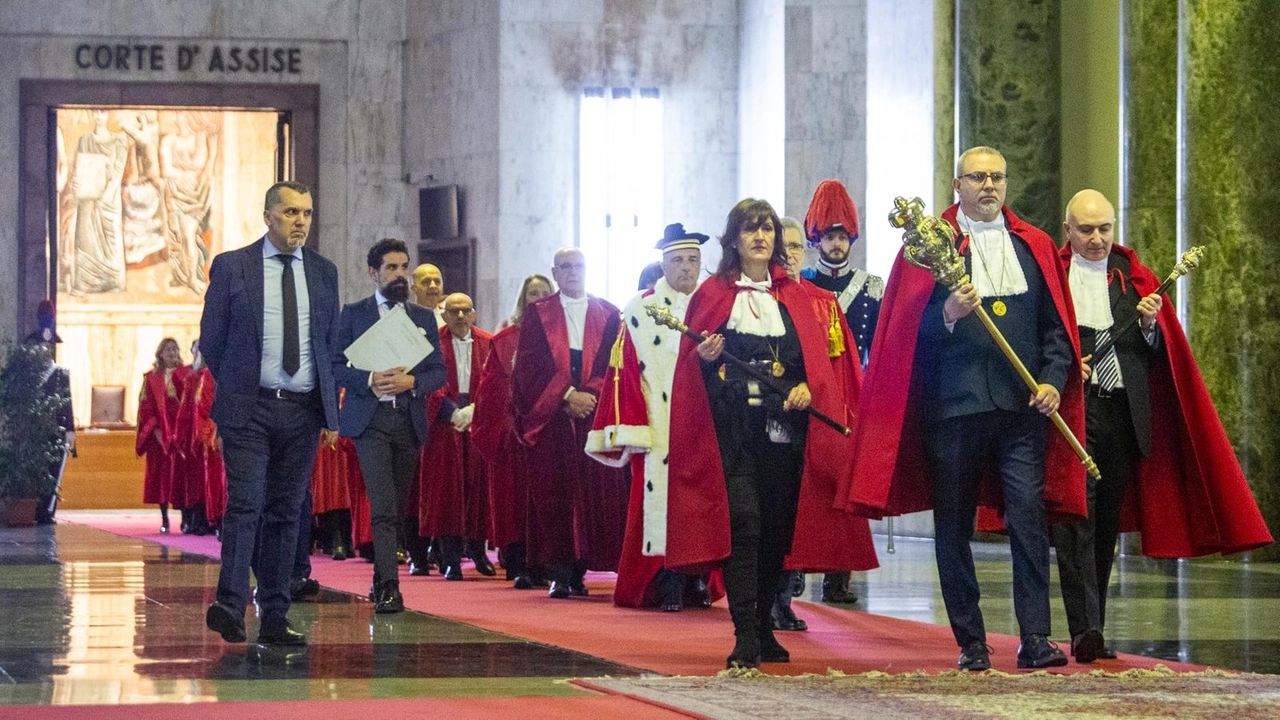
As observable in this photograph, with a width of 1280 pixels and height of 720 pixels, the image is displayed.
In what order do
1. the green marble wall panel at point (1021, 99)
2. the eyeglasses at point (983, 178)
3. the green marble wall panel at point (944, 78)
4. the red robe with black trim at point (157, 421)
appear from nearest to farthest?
the eyeglasses at point (983, 178)
the green marble wall panel at point (1021, 99)
the green marble wall panel at point (944, 78)
the red robe with black trim at point (157, 421)

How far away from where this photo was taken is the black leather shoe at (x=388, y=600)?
31.3ft

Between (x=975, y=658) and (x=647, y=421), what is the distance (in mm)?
3184

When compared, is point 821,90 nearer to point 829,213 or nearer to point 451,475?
point 451,475

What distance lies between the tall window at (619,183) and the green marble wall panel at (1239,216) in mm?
9868

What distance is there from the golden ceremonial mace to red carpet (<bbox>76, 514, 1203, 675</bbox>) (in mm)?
1093

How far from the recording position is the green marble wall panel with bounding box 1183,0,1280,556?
13594 mm

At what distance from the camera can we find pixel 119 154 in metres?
30.1

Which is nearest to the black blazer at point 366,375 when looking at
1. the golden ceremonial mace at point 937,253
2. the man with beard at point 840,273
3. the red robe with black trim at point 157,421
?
the man with beard at point 840,273

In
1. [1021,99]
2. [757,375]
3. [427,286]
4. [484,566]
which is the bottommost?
[484,566]

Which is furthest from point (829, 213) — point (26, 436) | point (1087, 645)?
point (26, 436)

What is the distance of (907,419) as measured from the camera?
287 inches

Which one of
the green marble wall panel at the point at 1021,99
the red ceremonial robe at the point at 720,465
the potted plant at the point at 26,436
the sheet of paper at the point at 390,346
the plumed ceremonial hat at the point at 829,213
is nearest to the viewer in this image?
the red ceremonial robe at the point at 720,465

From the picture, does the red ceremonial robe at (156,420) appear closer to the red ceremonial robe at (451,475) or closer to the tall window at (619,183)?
the tall window at (619,183)

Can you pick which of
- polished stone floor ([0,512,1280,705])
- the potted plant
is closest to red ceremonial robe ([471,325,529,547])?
polished stone floor ([0,512,1280,705])
